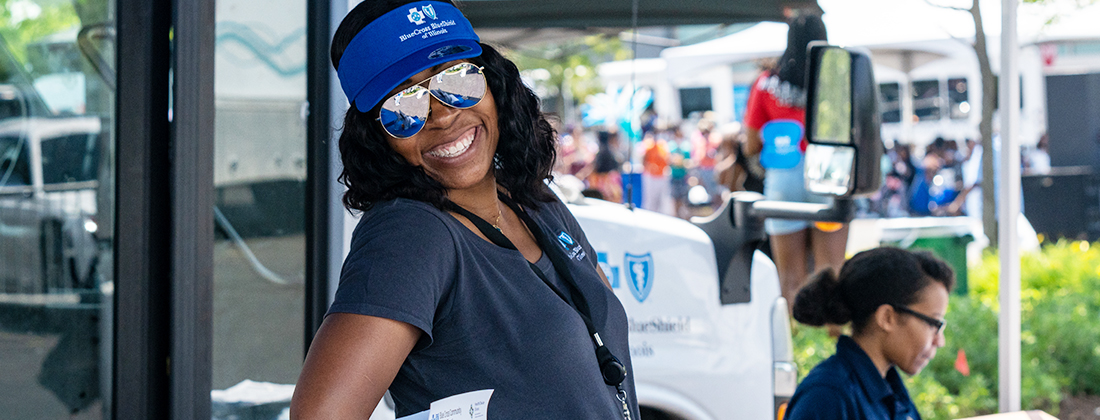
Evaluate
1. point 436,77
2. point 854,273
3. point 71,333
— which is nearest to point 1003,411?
point 854,273

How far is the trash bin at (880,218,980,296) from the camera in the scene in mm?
4109

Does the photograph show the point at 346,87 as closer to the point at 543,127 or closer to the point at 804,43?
the point at 543,127

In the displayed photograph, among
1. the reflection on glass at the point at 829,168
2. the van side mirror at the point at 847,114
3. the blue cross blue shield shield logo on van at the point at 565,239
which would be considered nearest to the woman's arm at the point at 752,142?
the reflection on glass at the point at 829,168

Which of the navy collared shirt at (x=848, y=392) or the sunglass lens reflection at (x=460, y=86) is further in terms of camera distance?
the navy collared shirt at (x=848, y=392)

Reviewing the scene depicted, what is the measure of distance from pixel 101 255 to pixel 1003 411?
2957 millimetres

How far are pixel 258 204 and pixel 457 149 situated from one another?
0.73 metres

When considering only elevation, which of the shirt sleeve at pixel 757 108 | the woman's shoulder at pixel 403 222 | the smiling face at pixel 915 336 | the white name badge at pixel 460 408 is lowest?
the smiling face at pixel 915 336

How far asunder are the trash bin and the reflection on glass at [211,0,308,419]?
2.71 metres

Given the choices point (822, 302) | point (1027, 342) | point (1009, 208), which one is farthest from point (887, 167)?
point (822, 302)

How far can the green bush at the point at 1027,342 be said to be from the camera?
3.88 m

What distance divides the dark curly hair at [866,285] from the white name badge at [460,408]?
1.63m

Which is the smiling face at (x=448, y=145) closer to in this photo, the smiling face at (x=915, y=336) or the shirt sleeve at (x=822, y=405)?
the shirt sleeve at (x=822, y=405)

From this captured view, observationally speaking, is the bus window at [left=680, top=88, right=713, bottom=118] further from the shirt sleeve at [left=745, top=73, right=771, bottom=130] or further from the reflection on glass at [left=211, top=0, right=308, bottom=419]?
the reflection on glass at [left=211, top=0, right=308, bottom=419]

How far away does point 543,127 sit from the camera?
1.67 m
